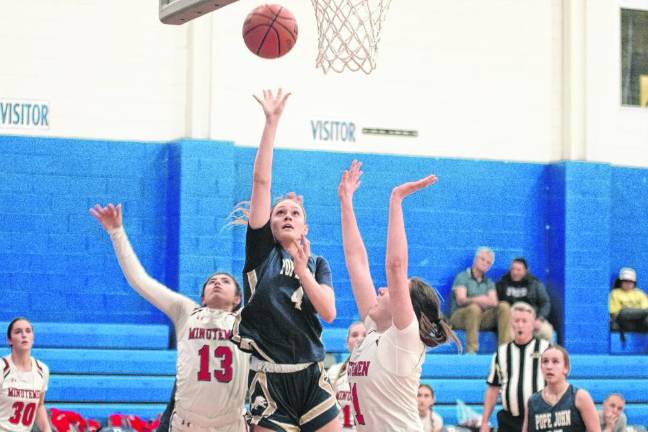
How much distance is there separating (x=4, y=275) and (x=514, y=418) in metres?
5.58

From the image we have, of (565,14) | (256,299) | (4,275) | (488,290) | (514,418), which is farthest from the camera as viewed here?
(565,14)

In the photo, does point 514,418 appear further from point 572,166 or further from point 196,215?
point 572,166

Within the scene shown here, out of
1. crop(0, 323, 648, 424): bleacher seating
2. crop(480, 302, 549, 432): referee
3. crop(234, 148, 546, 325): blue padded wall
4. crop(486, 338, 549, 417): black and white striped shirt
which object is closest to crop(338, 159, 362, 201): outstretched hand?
crop(480, 302, 549, 432): referee

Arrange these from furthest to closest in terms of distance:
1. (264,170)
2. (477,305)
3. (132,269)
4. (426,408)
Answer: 1. (477,305)
2. (426,408)
3. (132,269)
4. (264,170)

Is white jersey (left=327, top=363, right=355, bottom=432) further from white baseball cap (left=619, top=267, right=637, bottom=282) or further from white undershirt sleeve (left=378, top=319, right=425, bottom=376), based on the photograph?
white baseball cap (left=619, top=267, right=637, bottom=282)

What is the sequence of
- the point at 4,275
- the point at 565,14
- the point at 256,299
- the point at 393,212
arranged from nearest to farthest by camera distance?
1. the point at 393,212
2. the point at 256,299
3. the point at 4,275
4. the point at 565,14

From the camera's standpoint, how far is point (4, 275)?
1220cm

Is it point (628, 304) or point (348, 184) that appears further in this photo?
point (628, 304)

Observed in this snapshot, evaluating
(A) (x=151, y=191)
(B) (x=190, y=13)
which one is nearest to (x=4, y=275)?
(A) (x=151, y=191)

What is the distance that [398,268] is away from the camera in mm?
5484

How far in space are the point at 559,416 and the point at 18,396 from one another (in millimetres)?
4146

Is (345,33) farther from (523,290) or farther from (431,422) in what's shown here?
(431,422)

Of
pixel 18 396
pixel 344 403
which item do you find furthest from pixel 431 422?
pixel 18 396

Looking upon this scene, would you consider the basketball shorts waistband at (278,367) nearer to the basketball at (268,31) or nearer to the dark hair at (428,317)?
the dark hair at (428,317)
